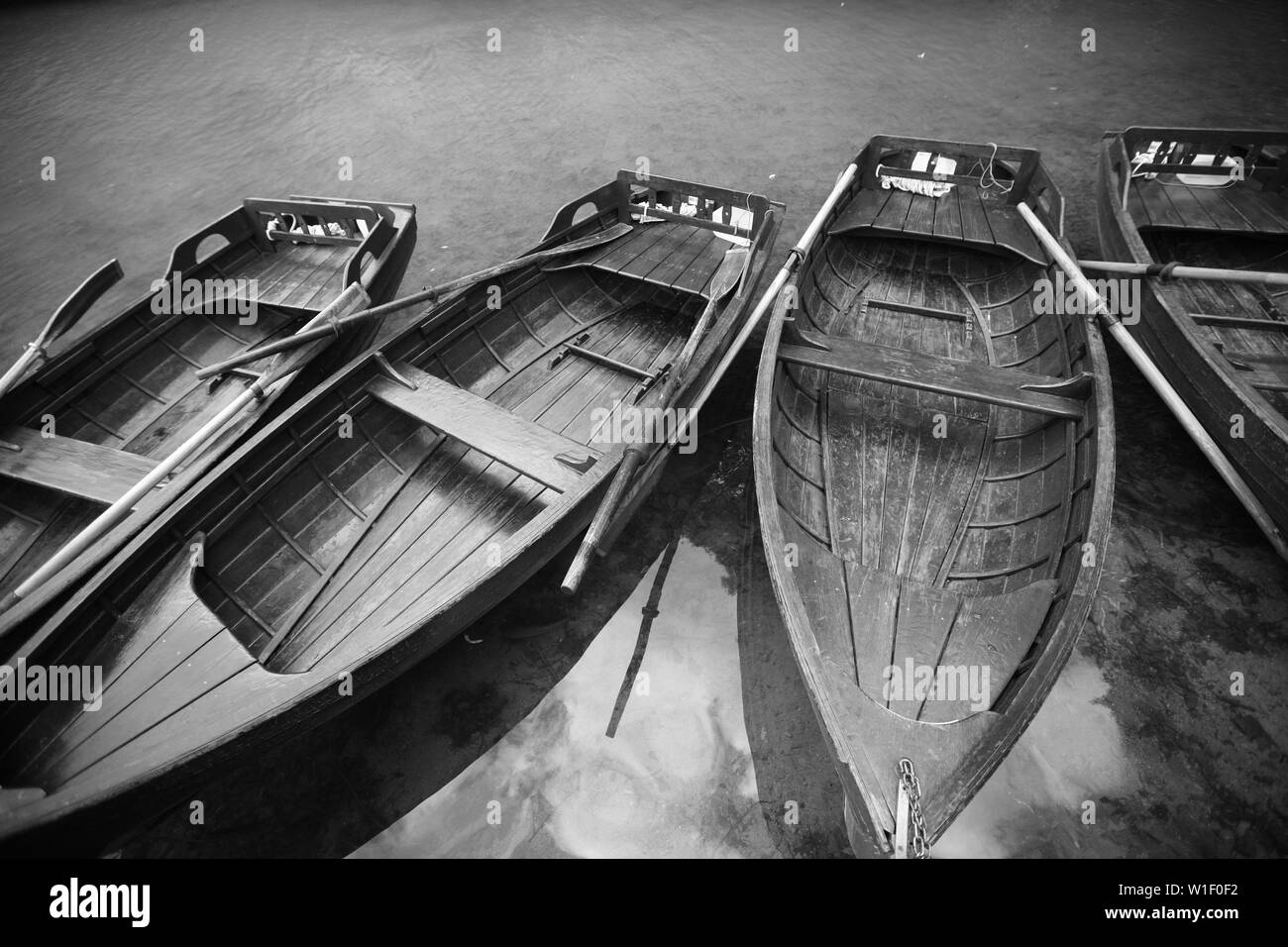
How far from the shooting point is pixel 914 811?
7.09ft

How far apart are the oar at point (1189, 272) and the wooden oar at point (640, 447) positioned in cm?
320

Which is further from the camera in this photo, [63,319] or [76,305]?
[76,305]

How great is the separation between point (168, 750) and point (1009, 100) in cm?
1408

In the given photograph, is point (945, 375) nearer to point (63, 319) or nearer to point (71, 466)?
point (71, 466)

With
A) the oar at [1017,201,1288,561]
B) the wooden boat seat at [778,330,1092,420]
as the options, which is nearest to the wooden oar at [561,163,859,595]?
the wooden boat seat at [778,330,1092,420]

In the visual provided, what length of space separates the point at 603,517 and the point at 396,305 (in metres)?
2.92

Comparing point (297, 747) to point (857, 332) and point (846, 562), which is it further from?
point (857, 332)

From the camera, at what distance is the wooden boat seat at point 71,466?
13.0 ft

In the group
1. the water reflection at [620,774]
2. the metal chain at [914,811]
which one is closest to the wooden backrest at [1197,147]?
the water reflection at [620,774]

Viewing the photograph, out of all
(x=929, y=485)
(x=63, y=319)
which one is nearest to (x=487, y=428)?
(x=929, y=485)

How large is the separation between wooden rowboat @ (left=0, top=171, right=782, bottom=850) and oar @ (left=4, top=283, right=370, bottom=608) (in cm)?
42

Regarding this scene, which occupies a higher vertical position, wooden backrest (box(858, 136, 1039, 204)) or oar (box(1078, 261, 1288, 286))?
wooden backrest (box(858, 136, 1039, 204))

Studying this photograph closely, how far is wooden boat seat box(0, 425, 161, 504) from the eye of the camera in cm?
395

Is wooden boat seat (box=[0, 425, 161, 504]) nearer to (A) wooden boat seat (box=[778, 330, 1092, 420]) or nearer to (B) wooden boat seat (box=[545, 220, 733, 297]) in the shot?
(B) wooden boat seat (box=[545, 220, 733, 297])
